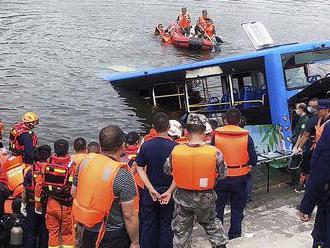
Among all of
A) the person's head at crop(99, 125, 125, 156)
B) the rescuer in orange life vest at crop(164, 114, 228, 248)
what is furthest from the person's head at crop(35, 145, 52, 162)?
the person's head at crop(99, 125, 125, 156)

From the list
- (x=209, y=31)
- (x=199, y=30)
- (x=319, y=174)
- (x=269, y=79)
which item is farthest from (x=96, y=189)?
(x=209, y=31)

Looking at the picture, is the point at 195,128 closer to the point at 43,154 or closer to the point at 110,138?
the point at 110,138

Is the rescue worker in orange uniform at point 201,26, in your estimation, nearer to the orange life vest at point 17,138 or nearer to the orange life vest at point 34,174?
the orange life vest at point 17,138

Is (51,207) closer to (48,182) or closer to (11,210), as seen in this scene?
(48,182)

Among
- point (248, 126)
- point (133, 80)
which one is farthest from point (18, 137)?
point (133, 80)

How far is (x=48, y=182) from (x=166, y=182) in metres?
1.54

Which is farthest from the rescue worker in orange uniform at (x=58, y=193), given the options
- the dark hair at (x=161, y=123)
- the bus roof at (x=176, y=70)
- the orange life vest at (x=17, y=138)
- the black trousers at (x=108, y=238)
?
the bus roof at (x=176, y=70)

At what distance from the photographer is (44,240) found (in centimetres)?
697

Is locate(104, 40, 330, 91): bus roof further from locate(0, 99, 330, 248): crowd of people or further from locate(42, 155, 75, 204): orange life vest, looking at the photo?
locate(42, 155, 75, 204): orange life vest

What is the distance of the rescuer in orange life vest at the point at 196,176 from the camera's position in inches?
197

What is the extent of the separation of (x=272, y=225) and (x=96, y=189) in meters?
3.39

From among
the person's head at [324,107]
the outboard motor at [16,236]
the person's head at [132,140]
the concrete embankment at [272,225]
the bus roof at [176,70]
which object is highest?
the bus roof at [176,70]

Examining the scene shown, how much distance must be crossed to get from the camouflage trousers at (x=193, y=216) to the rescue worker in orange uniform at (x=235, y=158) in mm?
1012

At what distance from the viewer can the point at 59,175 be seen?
20.2 ft
